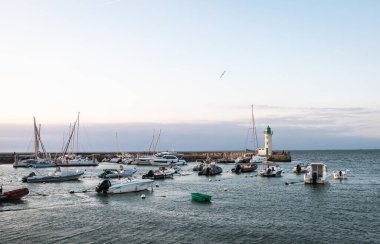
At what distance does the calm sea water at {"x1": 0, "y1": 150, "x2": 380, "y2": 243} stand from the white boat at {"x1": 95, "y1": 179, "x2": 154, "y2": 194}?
153cm

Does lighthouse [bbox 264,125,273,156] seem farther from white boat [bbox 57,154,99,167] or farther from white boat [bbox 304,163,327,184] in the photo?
white boat [bbox 304,163,327,184]

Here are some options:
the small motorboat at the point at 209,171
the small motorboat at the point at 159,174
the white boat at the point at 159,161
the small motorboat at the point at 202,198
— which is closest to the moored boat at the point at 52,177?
the small motorboat at the point at 159,174

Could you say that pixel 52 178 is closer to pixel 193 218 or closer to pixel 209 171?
pixel 209 171

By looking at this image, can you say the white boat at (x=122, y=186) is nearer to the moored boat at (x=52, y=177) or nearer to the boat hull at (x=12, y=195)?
the boat hull at (x=12, y=195)

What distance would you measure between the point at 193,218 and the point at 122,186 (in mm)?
19501

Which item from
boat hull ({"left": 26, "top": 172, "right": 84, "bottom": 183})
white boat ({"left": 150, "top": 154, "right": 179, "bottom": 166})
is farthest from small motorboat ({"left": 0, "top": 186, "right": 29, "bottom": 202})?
white boat ({"left": 150, "top": 154, "right": 179, "bottom": 166})

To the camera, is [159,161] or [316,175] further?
[159,161]

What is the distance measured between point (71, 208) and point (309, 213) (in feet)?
75.4

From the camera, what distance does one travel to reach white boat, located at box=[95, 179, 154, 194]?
170 ft

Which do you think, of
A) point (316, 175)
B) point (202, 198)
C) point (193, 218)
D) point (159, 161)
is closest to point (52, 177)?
point (202, 198)

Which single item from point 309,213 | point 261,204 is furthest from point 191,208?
point 309,213

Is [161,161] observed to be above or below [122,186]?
above

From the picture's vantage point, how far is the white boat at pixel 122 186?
5172 centimetres

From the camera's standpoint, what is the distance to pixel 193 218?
35.2 m
